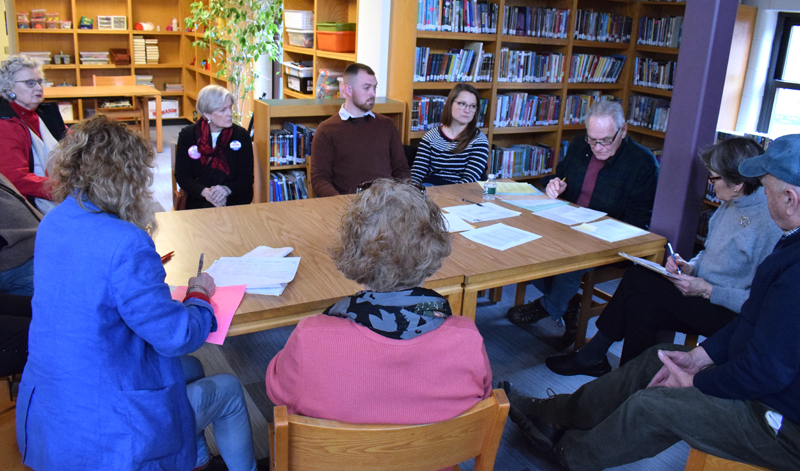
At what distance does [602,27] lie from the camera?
4914 millimetres

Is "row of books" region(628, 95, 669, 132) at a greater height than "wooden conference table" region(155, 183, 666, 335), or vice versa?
"row of books" region(628, 95, 669, 132)

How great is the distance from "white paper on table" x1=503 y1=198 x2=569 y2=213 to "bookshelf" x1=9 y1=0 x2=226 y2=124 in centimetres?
567

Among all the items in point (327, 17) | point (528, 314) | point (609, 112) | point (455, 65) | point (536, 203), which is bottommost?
point (528, 314)

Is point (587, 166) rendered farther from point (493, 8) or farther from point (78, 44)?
point (78, 44)

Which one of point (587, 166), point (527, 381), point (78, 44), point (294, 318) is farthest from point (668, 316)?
point (78, 44)

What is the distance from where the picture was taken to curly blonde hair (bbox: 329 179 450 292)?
1265 millimetres

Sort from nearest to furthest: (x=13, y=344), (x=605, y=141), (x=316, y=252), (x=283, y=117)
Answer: (x=13, y=344)
(x=316, y=252)
(x=605, y=141)
(x=283, y=117)

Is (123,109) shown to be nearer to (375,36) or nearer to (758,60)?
(375,36)

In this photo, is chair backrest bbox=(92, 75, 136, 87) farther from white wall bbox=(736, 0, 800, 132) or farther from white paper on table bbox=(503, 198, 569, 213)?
white wall bbox=(736, 0, 800, 132)

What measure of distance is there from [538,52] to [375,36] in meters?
1.50

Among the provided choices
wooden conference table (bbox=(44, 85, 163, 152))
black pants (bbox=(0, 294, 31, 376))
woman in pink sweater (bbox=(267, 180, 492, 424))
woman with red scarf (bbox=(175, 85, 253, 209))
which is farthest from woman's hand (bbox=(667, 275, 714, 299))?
wooden conference table (bbox=(44, 85, 163, 152))

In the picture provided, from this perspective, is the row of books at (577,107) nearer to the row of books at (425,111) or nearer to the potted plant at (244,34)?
the row of books at (425,111)

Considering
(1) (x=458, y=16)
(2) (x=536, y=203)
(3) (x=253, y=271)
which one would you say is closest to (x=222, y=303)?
(3) (x=253, y=271)

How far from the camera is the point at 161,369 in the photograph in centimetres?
145
